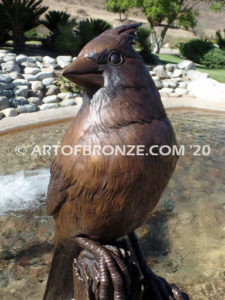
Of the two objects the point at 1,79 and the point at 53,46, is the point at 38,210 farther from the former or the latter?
the point at 53,46

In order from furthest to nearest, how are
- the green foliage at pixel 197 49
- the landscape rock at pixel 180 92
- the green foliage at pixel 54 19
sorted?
the green foliage at pixel 197 49 < the green foliage at pixel 54 19 < the landscape rock at pixel 180 92

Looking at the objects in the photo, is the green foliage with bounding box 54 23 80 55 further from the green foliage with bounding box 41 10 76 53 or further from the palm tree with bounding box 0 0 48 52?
the palm tree with bounding box 0 0 48 52

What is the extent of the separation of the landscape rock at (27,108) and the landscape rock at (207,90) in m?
4.56

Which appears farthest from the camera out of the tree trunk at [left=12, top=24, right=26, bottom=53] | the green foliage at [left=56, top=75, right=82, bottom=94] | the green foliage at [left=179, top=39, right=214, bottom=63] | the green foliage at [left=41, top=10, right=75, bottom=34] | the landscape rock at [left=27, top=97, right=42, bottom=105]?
the green foliage at [left=179, top=39, right=214, bottom=63]

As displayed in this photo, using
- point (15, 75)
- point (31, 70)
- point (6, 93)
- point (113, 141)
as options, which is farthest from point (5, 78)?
point (113, 141)

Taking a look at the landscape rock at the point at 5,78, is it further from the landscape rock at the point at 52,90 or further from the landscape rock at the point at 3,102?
the landscape rock at the point at 3,102

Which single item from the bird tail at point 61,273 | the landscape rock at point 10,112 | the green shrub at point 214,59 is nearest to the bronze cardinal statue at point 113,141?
the bird tail at point 61,273

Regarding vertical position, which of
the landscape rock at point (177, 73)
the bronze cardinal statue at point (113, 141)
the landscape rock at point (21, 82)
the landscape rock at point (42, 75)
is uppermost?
the bronze cardinal statue at point (113, 141)

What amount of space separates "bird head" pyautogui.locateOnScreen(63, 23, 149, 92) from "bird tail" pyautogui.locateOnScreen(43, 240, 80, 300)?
2.79ft

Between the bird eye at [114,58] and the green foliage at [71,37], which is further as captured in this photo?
the green foliage at [71,37]

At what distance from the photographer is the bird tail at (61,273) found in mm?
1729

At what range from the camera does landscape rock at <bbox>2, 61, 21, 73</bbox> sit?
9062 millimetres

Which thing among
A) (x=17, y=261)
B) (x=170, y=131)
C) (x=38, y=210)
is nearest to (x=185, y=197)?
(x=38, y=210)

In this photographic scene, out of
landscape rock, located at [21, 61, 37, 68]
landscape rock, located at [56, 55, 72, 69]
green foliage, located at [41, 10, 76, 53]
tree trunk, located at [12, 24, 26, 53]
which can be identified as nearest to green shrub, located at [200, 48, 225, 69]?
green foliage, located at [41, 10, 76, 53]
